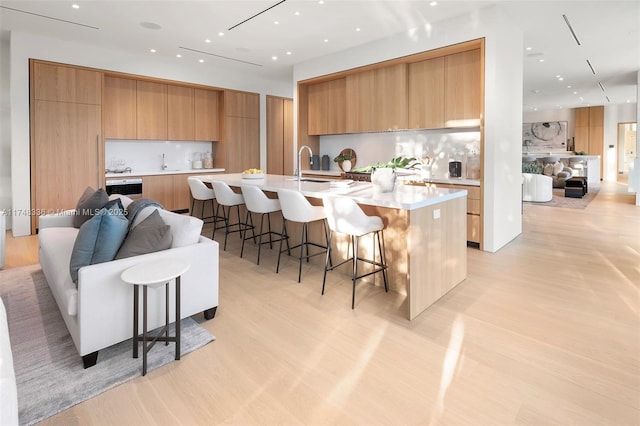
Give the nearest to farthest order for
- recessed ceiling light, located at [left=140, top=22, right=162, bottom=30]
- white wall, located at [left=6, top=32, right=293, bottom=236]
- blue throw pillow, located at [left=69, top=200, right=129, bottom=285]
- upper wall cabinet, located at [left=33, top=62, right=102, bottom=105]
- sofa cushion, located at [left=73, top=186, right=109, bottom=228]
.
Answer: blue throw pillow, located at [left=69, top=200, right=129, bottom=285] < sofa cushion, located at [left=73, top=186, right=109, bottom=228] < recessed ceiling light, located at [left=140, top=22, right=162, bottom=30] < white wall, located at [left=6, top=32, right=293, bottom=236] < upper wall cabinet, located at [left=33, top=62, right=102, bottom=105]

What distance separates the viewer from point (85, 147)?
5906 millimetres

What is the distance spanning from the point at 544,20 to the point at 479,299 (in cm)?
408

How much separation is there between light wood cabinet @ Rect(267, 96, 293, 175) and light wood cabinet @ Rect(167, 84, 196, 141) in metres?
1.79

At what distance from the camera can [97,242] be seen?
2.24 metres

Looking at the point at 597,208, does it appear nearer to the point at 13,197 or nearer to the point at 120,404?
the point at 120,404

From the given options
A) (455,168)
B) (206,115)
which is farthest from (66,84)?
(455,168)

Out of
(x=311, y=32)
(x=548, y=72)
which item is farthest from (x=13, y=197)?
(x=548, y=72)

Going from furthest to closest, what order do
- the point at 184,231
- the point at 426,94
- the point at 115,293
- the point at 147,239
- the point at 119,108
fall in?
the point at 119,108, the point at 426,94, the point at 184,231, the point at 147,239, the point at 115,293

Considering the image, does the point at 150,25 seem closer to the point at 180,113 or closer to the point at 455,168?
the point at 180,113

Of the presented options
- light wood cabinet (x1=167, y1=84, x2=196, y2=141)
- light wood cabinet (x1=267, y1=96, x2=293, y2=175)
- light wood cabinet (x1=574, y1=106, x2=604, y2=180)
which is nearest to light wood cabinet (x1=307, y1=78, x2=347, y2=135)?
light wood cabinet (x1=267, y1=96, x2=293, y2=175)

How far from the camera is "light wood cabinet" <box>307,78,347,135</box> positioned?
21.6ft

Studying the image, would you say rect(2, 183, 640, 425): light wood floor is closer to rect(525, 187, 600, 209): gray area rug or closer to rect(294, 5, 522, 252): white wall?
rect(294, 5, 522, 252): white wall

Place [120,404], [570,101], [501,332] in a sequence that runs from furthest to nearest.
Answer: [570,101], [501,332], [120,404]

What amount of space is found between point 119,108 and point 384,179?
5.45 metres
